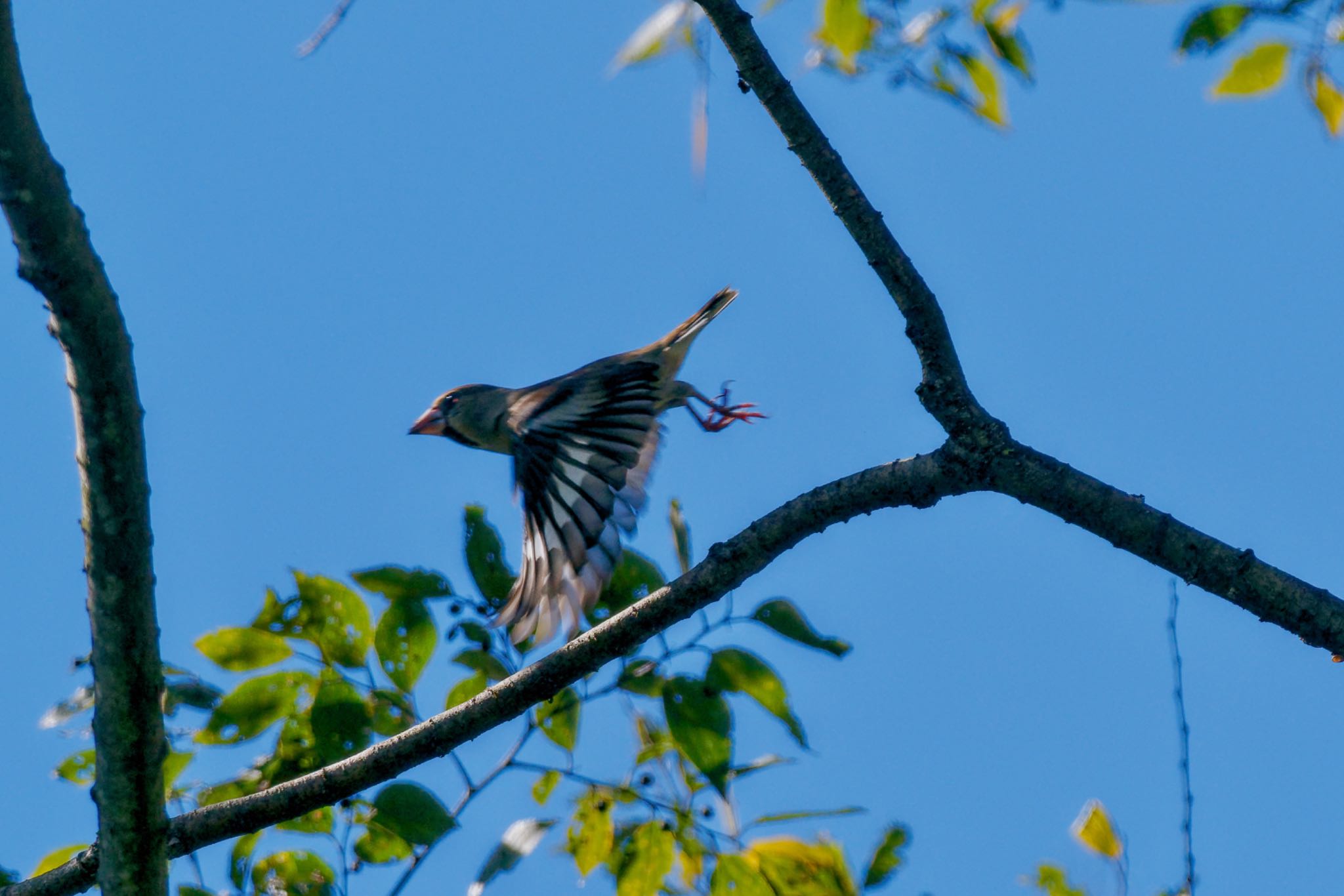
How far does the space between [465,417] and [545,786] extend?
12.7 feet

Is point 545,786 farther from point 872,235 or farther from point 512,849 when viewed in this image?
point 872,235

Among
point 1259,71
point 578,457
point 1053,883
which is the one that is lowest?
point 1053,883

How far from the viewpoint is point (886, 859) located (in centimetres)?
310

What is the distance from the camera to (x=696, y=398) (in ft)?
20.7

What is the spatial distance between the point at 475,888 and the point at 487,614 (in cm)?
63

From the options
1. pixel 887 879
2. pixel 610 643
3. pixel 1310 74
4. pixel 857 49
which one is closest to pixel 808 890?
pixel 887 879

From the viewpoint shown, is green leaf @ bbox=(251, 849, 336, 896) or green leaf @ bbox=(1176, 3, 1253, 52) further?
green leaf @ bbox=(251, 849, 336, 896)

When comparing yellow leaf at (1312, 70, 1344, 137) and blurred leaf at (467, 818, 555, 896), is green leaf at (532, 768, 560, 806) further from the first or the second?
yellow leaf at (1312, 70, 1344, 137)

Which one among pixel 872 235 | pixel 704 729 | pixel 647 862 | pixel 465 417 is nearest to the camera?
pixel 704 729

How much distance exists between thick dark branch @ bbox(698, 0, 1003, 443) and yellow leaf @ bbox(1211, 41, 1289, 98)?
0.77 meters

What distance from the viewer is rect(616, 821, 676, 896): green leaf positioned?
3.18m

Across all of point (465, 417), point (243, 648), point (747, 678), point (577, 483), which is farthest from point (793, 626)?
point (465, 417)

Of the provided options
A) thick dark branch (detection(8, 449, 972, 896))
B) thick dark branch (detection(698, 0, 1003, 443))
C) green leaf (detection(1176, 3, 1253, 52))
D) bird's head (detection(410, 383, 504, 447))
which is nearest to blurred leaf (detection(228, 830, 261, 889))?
thick dark branch (detection(8, 449, 972, 896))

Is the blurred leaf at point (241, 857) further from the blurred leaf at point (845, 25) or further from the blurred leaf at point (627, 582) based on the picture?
the blurred leaf at point (845, 25)
